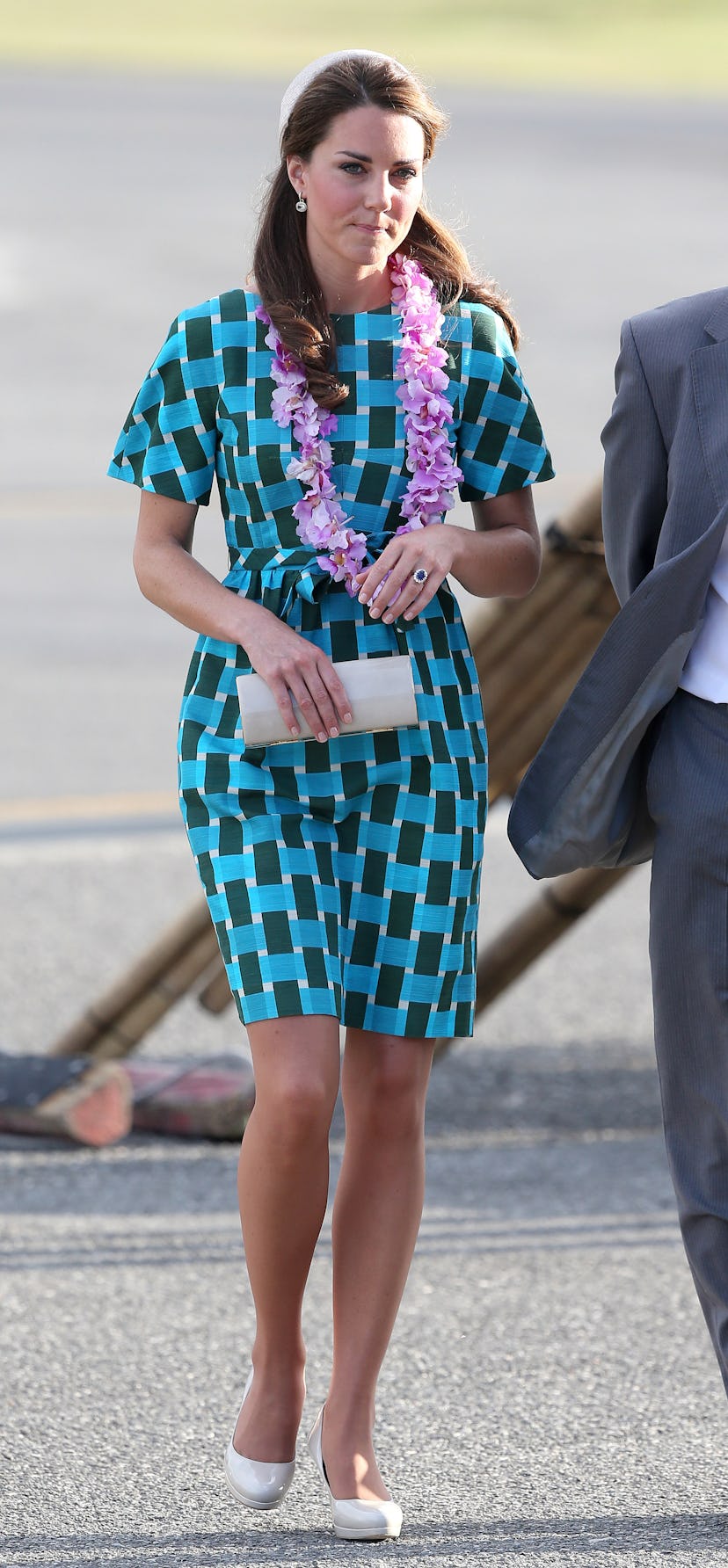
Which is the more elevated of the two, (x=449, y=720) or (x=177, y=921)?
(x=449, y=720)

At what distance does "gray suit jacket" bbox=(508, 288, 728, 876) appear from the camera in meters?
2.69

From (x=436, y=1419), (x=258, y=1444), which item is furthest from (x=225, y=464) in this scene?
(x=436, y=1419)

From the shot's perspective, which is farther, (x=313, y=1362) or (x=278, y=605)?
(x=313, y=1362)

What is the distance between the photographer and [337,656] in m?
2.84

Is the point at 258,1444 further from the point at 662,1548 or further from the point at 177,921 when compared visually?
the point at 177,921

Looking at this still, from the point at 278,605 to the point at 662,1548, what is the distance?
1.38 meters

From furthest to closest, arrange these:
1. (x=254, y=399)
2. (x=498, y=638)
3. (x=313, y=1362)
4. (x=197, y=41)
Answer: (x=197, y=41)
(x=498, y=638)
(x=313, y=1362)
(x=254, y=399)

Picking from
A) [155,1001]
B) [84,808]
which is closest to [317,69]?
[155,1001]

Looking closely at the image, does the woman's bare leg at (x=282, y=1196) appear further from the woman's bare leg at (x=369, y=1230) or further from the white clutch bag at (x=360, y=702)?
the white clutch bag at (x=360, y=702)

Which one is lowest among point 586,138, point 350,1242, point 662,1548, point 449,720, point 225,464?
point 586,138

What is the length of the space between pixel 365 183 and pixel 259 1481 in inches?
68.6

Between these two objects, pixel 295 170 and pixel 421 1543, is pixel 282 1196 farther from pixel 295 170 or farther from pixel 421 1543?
pixel 295 170

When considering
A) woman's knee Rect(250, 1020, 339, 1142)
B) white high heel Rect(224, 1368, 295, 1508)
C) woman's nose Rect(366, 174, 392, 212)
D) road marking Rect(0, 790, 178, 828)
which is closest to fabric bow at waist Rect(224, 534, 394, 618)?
woman's nose Rect(366, 174, 392, 212)

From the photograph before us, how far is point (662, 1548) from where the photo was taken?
284 centimetres
